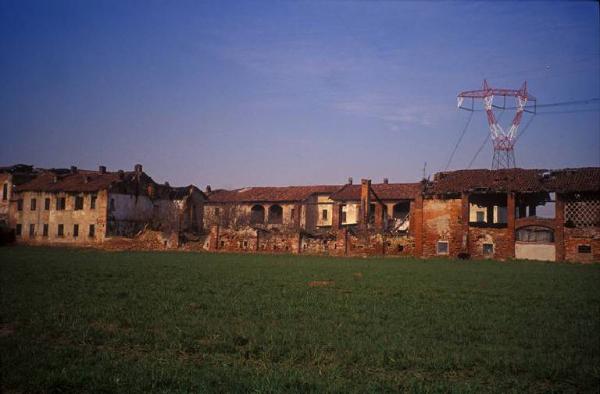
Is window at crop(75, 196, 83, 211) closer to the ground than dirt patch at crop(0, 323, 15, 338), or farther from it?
farther from it

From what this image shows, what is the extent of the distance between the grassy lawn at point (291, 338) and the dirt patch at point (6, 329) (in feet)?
0.13

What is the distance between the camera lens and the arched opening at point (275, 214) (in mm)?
69312

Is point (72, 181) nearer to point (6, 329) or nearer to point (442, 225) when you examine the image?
point (442, 225)

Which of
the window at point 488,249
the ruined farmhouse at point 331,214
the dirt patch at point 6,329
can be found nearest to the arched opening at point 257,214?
the ruined farmhouse at point 331,214

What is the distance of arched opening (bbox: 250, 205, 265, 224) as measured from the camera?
68.9 meters

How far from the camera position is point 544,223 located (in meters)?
39.2

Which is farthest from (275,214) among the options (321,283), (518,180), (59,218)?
(321,283)

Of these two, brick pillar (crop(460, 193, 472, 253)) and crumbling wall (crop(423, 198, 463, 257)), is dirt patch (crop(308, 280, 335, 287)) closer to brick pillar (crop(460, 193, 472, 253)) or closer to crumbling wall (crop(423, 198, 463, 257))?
brick pillar (crop(460, 193, 472, 253))

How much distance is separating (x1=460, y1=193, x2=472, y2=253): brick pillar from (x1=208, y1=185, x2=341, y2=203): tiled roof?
2650 cm

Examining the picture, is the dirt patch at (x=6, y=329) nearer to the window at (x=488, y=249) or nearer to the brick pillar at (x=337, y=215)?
the window at (x=488, y=249)

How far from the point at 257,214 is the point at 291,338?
59578 mm

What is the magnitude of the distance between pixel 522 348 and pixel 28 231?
2263 inches

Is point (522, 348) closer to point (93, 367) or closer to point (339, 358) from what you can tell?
point (339, 358)

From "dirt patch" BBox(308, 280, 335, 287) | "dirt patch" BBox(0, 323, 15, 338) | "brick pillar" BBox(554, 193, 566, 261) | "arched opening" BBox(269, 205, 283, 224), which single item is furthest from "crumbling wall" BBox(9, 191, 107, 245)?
"dirt patch" BBox(0, 323, 15, 338)
